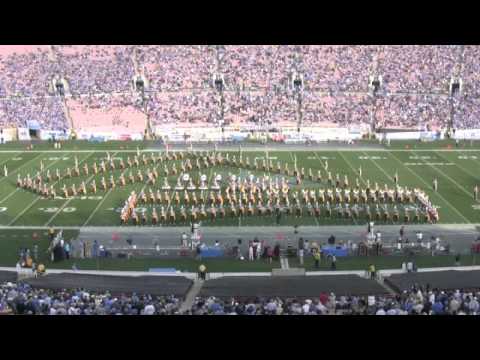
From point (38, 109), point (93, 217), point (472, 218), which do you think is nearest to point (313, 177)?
point (472, 218)

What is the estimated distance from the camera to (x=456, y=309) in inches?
395

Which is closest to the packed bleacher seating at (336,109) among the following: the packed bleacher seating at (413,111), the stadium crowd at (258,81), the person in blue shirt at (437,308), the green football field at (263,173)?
the stadium crowd at (258,81)

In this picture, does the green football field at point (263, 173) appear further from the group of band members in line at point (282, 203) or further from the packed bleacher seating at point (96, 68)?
the packed bleacher seating at point (96, 68)

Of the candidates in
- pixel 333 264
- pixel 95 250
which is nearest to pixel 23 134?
pixel 95 250

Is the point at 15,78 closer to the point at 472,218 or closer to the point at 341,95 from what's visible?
the point at 341,95

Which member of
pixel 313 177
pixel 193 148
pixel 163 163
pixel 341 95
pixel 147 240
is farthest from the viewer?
pixel 341 95

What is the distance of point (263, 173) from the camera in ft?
80.4

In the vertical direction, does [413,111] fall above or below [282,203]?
above

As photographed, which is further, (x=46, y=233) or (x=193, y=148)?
(x=193, y=148)

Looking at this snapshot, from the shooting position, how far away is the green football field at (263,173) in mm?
18953

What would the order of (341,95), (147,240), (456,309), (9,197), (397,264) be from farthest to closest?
(341,95) → (9,197) → (147,240) → (397,264) → (456,309)

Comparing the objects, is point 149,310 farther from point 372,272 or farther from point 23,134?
point 23,134

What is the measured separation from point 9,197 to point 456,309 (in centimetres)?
1569

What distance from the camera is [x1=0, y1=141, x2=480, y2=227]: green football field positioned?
19.0 m
